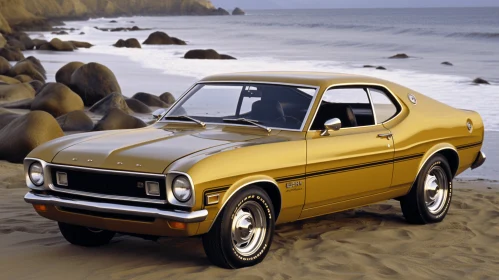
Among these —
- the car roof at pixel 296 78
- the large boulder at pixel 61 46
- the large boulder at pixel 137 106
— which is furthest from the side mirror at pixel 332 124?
the large boulder at pixel 61 46

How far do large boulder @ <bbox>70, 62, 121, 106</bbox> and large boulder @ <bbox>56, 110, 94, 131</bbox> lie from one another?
5314mm

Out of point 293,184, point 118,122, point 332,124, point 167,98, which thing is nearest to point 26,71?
point 167,98

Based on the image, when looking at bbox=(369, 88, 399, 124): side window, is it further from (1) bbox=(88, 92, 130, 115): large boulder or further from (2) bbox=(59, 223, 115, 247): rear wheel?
(1) bbox=(88, 92, 130, 115): large boulder

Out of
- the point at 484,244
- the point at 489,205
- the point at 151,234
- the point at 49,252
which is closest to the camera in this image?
the point at 151,234

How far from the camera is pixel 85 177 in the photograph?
6.61 m

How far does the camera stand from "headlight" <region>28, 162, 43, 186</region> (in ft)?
22.6

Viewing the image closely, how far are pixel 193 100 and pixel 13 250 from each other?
211 centimetres

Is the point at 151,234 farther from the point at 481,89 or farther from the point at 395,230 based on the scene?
the point at 481,89

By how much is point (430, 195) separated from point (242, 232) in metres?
2.70

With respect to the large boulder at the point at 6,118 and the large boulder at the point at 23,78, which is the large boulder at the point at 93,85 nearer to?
the large boulder at the point at 23,78

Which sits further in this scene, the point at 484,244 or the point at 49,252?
the point at 484,244

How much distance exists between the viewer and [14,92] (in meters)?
20.7

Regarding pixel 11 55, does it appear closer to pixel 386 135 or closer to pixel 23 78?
pixel 23 78


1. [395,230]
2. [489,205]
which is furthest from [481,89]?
[395,230]
